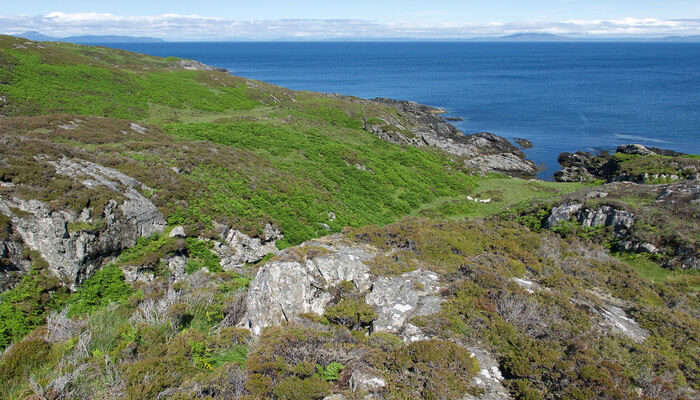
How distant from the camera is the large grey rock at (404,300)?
351 inches

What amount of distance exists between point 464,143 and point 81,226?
186 feet

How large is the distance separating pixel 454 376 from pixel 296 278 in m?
5.11

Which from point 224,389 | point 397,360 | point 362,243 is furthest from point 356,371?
point 362,243

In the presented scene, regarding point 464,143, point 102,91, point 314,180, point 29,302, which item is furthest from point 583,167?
point 102,91

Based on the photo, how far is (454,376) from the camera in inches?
275

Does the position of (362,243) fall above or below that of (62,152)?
below

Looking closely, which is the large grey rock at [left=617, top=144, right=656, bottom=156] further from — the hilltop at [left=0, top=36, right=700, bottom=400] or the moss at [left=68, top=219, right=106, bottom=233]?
the moss at [left=68, top=219, right=106, bottom=233]

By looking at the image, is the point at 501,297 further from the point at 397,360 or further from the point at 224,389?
the point at 224,389

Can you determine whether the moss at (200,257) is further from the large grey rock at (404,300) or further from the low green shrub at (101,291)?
the large grey rock at (404,300)

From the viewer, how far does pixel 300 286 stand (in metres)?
10.4

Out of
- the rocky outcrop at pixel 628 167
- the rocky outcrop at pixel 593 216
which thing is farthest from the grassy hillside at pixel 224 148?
the rocky outcrop at pixel 593 216

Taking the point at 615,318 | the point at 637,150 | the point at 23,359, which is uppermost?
the point at 637,150

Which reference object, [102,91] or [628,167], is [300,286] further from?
[102,91]

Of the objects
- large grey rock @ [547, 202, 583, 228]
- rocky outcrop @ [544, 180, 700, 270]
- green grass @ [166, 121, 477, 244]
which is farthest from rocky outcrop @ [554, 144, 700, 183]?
large grey rock @ [547, 202, 583, 228]
